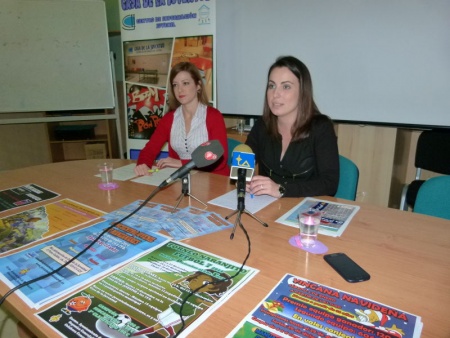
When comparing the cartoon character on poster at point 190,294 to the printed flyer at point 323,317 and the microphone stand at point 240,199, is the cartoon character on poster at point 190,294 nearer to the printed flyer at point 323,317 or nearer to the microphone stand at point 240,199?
the printed flyer at point 323,317

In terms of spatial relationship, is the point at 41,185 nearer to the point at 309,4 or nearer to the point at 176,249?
the point at 176,249

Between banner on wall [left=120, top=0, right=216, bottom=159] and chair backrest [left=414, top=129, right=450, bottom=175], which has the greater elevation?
banner on wall [left=120, top=0, right=216, bottom=159]

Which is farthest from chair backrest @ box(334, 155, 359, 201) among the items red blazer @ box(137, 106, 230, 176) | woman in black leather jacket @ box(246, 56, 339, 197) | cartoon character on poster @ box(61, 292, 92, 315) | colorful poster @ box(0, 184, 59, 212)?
colorful poster @ box(0, 184, 59, 212)

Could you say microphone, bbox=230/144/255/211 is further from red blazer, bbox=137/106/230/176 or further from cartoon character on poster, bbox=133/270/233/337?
red blazer, bbox=137/106/230/176

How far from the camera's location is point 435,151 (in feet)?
8.39

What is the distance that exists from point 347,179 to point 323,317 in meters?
1.09

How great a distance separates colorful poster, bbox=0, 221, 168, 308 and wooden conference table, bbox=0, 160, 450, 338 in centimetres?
5

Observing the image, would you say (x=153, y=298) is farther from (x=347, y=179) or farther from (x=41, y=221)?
(x=347, y=179)

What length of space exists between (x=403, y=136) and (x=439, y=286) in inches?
92.7

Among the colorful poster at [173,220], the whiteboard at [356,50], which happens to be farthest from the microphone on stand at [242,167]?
the whiteboard at [356,50]

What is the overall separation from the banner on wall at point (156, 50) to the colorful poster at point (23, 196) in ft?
6.35

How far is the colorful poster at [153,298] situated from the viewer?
732mm

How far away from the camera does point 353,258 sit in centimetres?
101

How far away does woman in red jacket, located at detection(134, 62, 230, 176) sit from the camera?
2330 mm
